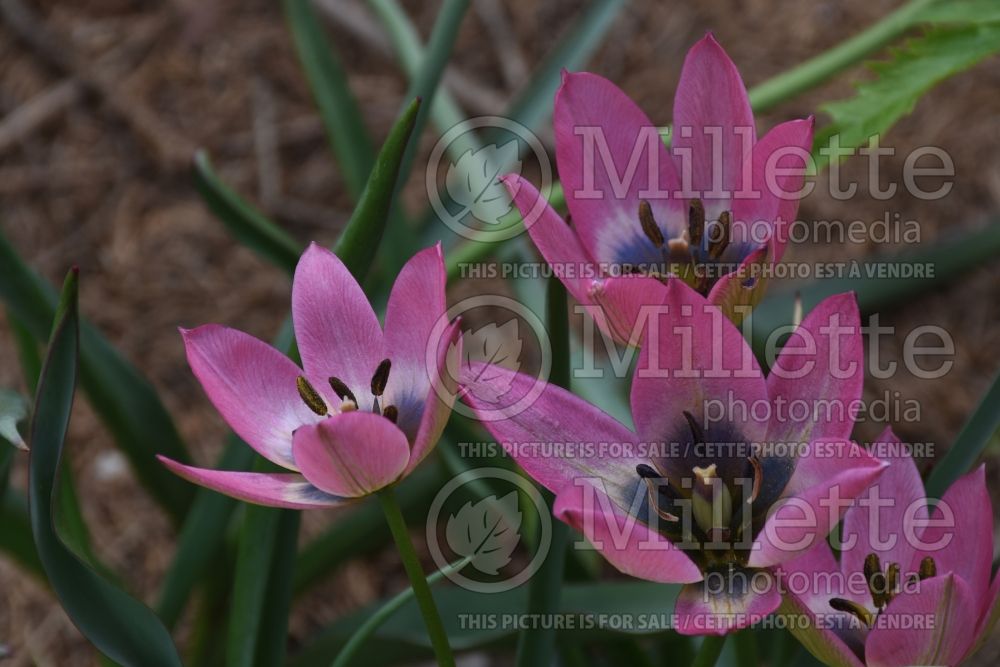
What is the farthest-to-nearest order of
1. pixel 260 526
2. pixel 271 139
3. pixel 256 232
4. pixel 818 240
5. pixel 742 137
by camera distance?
pixel 271 139 < pixel 818 240 < pixel 256 232 < pixel 260 526 < pixel 742 137

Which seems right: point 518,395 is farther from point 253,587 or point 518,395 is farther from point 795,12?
point 795,12

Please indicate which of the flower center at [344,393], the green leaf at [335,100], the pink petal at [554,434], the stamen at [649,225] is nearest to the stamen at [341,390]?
the flower center at [344,393]

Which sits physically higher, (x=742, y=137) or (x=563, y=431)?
(x=742, y=137)

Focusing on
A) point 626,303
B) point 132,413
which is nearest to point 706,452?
point 626,303

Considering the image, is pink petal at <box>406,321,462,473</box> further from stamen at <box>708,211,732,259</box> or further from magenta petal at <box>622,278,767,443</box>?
stamen at <box>708,211,732,259</box>

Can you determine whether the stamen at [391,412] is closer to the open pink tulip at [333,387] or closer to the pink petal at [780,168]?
the open pink tulip at [333,387]

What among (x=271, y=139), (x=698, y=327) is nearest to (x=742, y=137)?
(x=698, y=327)

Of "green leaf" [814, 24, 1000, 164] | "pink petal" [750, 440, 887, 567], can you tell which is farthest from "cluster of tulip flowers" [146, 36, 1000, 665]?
"green leaf" [814, 24, 1000, 164]
